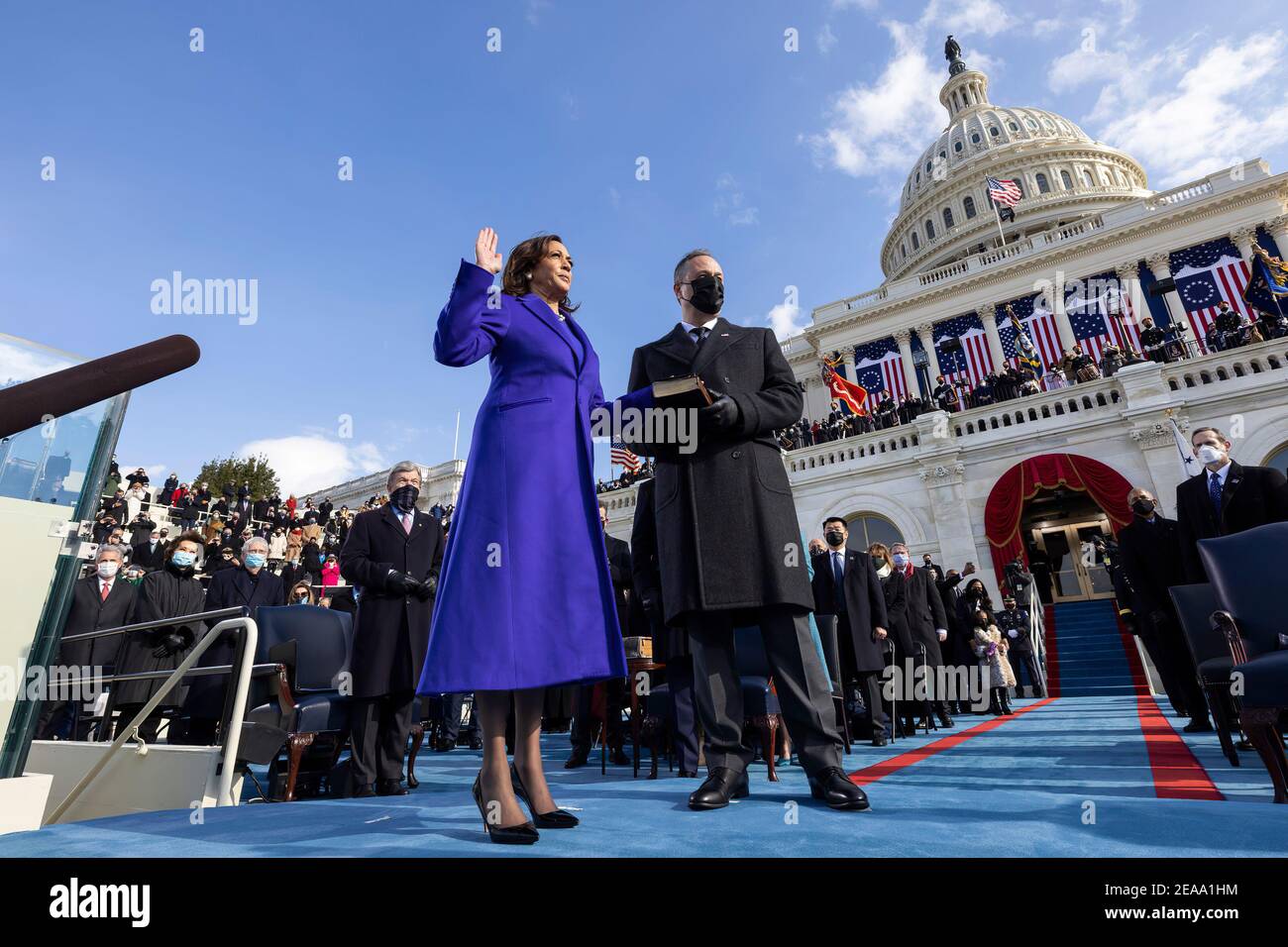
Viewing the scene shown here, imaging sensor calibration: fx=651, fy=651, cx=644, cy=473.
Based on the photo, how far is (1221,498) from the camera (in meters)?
5.53

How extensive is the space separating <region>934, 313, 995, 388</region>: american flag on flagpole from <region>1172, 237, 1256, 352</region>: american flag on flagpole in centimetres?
780

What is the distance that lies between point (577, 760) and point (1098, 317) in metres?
32.8

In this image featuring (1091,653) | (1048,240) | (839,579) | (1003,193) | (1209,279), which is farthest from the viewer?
(1003,193)

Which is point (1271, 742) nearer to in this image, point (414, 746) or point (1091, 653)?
point (414, 746)

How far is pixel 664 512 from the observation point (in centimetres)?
305

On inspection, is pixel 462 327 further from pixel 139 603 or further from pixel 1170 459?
pixel 1170 459

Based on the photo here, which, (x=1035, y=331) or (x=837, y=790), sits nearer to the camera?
(x=837, y=790)

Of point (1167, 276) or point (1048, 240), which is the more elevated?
point (1048, 240)

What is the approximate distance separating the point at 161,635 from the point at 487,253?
5.35 meters

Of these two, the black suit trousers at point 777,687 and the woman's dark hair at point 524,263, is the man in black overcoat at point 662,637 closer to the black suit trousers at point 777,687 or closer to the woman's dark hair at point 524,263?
the black suit trousers at point 777,687

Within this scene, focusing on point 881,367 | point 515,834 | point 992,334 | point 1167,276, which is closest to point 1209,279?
point 1167,276

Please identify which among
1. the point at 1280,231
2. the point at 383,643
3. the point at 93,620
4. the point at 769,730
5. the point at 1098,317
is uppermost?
the point at 1280,231

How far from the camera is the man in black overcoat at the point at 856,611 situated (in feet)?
21.5

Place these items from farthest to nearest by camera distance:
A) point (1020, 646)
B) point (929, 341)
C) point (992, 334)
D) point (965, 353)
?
point (929, 341) < point (965, 353) < point (992, 334) < point (1020, 646)
